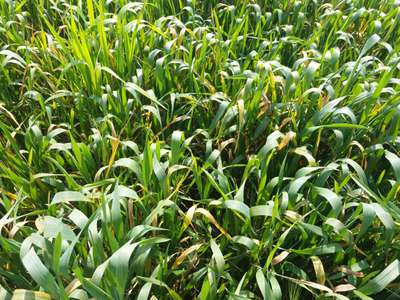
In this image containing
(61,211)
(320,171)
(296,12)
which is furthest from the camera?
(296,12)

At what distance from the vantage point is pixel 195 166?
4.13ft

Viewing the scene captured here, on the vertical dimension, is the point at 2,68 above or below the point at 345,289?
above

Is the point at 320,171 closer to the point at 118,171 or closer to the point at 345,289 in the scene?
the point at 345,289

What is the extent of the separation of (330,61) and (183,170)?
803 mm

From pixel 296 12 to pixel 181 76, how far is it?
906mm

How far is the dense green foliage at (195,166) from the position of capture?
105cm

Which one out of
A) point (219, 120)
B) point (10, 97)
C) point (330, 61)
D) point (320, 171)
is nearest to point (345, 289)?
point (320, 171)

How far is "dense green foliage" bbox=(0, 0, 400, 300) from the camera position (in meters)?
1.05

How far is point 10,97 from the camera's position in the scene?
1736 mm

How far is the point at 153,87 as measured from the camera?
1.73m

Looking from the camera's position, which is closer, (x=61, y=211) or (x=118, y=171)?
(x=61, y=211)

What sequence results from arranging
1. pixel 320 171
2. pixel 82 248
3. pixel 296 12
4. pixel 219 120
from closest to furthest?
1. pixel 82 248
2. pixel 320 171
3. pixel 219 120
4. pixel 296 12

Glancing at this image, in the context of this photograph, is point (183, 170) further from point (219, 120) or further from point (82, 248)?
point (82, 248)

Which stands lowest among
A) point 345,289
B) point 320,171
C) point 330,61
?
point 345,289
